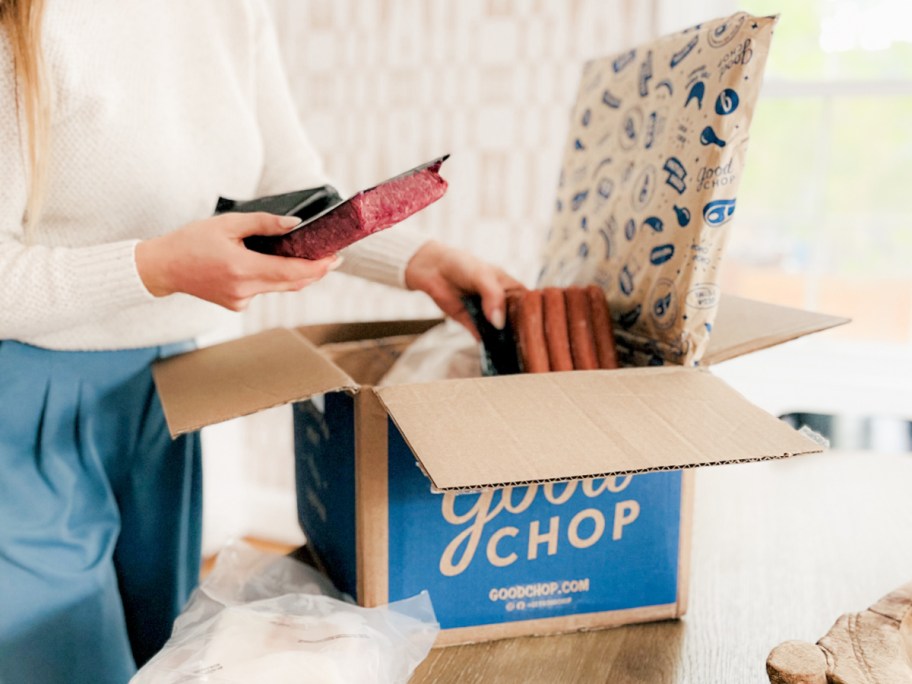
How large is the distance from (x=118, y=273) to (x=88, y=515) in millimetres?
332

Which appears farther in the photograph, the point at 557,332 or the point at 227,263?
the point at 557,332

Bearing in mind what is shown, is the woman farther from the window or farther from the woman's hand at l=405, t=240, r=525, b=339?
the window

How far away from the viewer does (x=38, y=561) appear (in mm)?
911

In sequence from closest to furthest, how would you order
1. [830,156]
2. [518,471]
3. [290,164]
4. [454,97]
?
[518,471], [290,164], [830,156], [454,97]

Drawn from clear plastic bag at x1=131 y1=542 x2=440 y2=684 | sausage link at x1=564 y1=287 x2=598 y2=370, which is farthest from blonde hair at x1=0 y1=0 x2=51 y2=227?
sausage link at x1=564 y1=287 x2=598 y2=370

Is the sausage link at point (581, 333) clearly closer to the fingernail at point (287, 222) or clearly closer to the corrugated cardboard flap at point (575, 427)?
the corrugated cardboard flap at point (575, 427)

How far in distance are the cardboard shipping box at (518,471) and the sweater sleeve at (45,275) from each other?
0.39 feet

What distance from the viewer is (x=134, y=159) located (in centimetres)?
99

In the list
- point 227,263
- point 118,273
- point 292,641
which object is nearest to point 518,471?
point 292,641

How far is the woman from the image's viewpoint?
86 cm

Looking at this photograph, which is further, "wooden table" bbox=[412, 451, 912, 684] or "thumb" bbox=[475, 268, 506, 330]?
"thumb" bbox=[475, 268, 506, 330]

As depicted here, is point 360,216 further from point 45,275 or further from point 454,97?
point 454,97

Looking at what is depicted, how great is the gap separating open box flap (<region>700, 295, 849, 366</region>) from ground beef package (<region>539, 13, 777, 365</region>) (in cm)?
4

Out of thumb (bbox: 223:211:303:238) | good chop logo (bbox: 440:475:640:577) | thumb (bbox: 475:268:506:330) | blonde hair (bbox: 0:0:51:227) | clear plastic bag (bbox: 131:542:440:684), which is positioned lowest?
clear plastic bag (bbox: 131:542:440:684)
